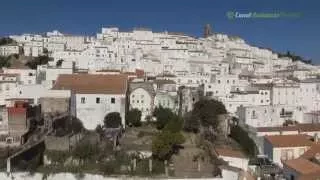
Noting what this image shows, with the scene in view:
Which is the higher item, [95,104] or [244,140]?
[95,104]

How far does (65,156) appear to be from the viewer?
21.5 meters

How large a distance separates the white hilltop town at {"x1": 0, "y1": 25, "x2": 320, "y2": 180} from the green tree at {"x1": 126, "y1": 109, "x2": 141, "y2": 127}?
0.17m

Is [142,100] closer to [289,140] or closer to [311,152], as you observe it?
[289,140]

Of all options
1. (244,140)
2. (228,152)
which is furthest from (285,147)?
(228,152)

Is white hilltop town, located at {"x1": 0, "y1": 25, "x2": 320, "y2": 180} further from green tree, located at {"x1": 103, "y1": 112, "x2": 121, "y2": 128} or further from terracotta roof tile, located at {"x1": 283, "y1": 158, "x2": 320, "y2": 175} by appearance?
green tree, located at {"x1": 103, "y1": 112, "x2": 121, "y2": 128}

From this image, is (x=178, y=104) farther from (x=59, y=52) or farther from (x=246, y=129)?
(x=59, y=52)

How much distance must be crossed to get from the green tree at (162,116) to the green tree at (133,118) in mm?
900

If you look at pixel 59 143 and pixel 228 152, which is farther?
pixel 228 152

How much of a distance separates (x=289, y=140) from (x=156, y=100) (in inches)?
265

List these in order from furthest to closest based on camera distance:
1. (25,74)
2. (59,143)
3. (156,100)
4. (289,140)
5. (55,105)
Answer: (25,74) → (156,100) → (289,140) → (55,105) → (59,143)

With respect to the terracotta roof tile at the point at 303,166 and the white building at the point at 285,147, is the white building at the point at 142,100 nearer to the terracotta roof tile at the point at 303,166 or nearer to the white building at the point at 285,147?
the white building at the point at 285,147

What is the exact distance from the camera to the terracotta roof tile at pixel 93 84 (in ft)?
89.0

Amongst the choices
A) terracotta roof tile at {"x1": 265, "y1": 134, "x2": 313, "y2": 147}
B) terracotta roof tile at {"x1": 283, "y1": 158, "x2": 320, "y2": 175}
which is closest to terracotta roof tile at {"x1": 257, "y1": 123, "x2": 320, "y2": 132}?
terracotta roof tile at {"x1": 265, "y1": 134, "x2": 313, "y2": 147}

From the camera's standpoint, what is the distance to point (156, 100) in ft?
95.7
